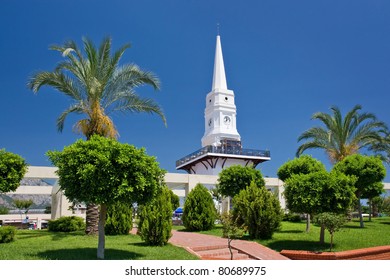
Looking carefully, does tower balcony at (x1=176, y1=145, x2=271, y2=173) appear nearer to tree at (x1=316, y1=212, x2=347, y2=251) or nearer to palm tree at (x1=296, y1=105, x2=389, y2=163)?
palm tree at (x1=296, y1=105, x2=389, y2=163)

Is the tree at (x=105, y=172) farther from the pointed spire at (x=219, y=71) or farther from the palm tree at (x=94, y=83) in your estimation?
the pointed spire at (x=219, y=71)

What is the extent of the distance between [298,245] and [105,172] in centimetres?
668

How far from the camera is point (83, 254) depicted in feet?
31.8

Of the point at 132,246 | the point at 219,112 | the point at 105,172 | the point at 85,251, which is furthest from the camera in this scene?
the point at 219,112

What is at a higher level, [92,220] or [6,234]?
[92,220]

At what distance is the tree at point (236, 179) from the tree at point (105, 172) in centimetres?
930

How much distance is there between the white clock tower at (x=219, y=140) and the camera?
30484 millimetres

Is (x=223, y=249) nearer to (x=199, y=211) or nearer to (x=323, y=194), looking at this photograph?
(x=323, y=194)

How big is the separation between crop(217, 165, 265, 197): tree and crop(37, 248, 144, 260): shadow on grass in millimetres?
8708

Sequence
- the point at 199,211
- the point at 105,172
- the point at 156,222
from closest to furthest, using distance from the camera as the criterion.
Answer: the point at 105,172 < the point at 156,222 < the point at 199,211

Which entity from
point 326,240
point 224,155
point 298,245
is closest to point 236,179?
point 326,240

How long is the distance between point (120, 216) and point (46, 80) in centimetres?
531

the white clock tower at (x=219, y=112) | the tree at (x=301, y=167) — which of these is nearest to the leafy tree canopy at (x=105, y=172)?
the tree at (x=301, y=167)
